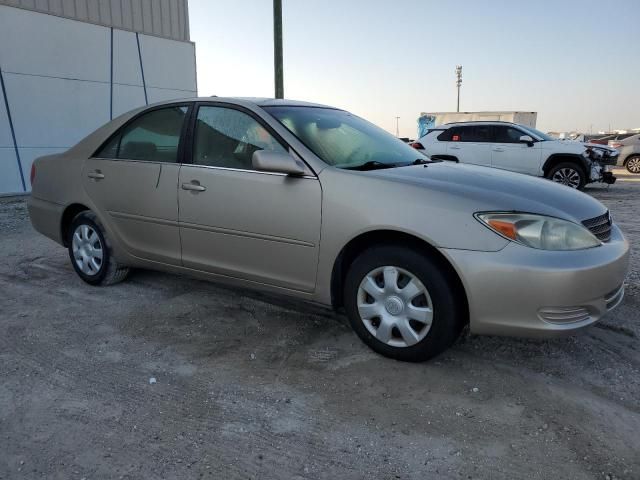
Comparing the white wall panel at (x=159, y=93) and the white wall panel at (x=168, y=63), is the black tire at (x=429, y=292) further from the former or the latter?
the white wall panel at (x=168, y=63)

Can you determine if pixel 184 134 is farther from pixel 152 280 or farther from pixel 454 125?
pixel 454 125

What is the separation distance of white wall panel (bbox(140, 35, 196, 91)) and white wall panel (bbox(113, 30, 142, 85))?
210 mm

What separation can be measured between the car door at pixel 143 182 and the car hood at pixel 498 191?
1.61 meters

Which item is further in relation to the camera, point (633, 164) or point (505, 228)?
point (633, 164)

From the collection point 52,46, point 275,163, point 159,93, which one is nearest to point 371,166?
point 275,163

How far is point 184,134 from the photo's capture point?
12.0 feet

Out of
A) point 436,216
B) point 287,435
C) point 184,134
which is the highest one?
Answer: point 184,134

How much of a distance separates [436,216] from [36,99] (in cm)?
1051

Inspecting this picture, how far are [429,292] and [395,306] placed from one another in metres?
0.23

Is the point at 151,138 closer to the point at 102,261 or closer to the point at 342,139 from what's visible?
the point at 102,261

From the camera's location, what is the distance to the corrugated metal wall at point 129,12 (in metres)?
10.5

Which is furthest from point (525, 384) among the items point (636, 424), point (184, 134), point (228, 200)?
point (184, 134)

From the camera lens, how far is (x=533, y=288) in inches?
97.3

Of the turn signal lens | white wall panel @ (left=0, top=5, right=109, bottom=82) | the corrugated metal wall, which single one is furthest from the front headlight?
the corrugated metal wall
